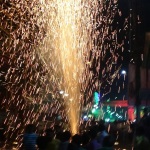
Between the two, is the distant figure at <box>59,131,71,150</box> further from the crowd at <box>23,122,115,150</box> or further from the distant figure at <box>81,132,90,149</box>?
Answer: the distant figure at <box>81,132,90,149</box>

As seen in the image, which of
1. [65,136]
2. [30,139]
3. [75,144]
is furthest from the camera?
[30,139]

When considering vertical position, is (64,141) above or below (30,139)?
below

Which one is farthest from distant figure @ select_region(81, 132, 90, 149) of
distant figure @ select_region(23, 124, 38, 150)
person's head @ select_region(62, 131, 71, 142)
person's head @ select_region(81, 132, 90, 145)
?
distant figure @ select_region(23, 124, 38, 150)

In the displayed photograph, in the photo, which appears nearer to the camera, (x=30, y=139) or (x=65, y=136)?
(x=65, y=136)

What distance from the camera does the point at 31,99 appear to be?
1998cm

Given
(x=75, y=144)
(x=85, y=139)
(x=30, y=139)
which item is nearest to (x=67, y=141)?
(x=85, y=139)

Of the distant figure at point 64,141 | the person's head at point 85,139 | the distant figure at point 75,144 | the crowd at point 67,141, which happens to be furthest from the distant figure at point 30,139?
the distant figure at point 75,144

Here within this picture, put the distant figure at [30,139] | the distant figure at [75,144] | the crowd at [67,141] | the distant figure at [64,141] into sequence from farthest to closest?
1. the distant figure at [30,139]
2. the distant figure at [64,141]
3. the distant figure at [75,144]
4. the crowd at [67,141]

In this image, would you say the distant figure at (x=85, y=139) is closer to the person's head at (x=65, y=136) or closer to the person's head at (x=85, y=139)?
the person's head at (x=85, y=139)

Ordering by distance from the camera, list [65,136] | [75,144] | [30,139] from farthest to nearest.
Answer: [30,139], [65,136], [75,144]

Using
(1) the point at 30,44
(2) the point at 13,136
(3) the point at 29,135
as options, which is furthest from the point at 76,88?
(3) the point at 29,135

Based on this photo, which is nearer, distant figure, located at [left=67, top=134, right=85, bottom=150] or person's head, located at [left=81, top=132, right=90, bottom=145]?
distant figure, located at [left=67, top=134, right=85, bottom=150]

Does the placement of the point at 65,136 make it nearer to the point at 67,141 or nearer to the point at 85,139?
the point at 67,141

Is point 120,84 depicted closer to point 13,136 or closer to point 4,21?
point 13,136
